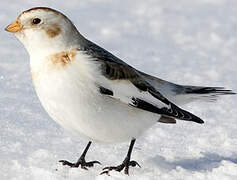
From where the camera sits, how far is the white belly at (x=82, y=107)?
505 centimetres

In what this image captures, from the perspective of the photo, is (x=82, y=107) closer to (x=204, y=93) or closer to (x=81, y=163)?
(x=81, y=163)

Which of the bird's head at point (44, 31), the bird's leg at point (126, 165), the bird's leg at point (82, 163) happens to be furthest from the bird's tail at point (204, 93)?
the bird's head at point (44, 31)

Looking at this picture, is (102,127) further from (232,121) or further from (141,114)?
(232,121)

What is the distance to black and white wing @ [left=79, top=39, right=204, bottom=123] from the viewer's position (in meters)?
5.25

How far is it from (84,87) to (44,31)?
554mm

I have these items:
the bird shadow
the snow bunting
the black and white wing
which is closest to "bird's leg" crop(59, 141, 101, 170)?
the snow bunting

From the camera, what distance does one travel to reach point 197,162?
19.4ft

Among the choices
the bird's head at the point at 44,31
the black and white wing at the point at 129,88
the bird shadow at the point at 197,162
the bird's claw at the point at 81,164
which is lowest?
the bird's claw at the point at 81,164

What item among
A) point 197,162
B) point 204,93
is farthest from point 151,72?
point 197,162

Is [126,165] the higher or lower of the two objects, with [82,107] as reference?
lower

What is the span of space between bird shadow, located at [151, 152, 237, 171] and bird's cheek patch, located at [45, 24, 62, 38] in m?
1.28

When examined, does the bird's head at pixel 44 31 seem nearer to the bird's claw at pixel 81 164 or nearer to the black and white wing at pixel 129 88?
the black and white wing at pixel 129 88

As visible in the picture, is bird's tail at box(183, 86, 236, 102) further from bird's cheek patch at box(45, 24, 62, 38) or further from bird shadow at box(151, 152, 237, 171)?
bird's cheek patch at box(45, 24, 62, 38)

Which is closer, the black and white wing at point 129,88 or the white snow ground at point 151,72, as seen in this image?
the black and white wing at point 129,88
